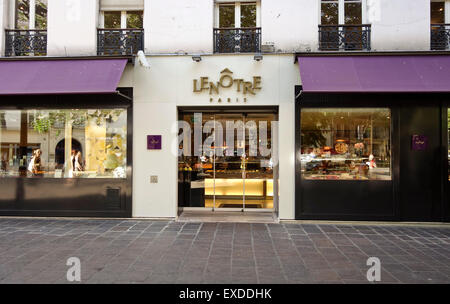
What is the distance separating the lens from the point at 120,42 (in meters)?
7.67

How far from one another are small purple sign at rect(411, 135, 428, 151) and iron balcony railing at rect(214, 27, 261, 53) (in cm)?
459

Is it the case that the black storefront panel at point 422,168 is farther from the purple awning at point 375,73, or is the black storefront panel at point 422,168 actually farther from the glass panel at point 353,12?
the glass panel at point 353,12

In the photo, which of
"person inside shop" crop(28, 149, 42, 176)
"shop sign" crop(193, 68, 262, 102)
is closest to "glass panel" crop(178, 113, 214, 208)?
"shop sign" crop(193, 68, 262, 102)

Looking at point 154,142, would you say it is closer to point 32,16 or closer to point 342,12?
point 32,16

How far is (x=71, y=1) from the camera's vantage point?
25.0ft

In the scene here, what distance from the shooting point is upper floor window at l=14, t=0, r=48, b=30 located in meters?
7.91

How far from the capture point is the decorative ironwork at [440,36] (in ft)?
23.9

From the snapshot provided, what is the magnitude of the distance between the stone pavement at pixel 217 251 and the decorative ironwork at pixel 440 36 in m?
4.55

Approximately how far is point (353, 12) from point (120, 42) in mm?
6256

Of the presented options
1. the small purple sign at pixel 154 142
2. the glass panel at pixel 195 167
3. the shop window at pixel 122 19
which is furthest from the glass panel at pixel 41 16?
the glass panel at pixel 195 167

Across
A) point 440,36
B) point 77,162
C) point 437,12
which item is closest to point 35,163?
point 77,162

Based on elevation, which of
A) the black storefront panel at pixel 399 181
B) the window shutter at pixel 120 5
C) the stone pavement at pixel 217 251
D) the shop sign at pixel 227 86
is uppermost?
the window shutter at pixel 120 5
